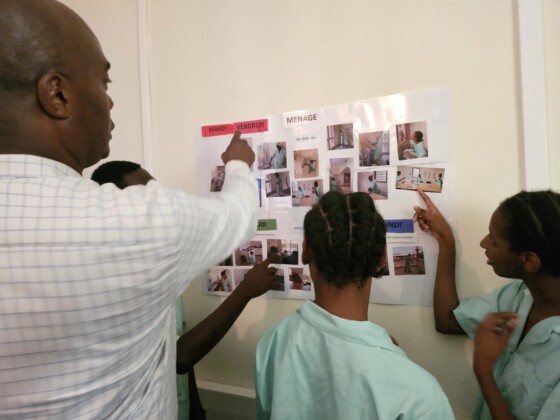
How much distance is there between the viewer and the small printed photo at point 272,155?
1071 millimetres

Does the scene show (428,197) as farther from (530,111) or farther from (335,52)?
(335,52)

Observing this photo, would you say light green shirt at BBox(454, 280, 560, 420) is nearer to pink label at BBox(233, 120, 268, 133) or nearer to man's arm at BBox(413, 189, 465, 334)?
man's arm at BBox(413, 189, 465, 334)

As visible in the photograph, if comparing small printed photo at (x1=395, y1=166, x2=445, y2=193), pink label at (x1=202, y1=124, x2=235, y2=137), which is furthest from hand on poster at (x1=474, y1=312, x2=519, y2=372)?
pink label at (x1=202, y1=124, x2=235, y2=137)

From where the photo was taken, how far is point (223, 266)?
118 centimetres

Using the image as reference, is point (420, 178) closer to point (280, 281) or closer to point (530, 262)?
point (530, 262)

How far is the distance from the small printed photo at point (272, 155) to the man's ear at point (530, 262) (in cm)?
Result: 67

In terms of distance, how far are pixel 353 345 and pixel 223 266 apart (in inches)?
26.3

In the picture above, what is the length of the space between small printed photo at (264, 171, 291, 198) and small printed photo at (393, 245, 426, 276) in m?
0.38

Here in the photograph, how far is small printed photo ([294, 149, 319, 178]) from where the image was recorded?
40.4 inches

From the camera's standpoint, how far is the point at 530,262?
66cm

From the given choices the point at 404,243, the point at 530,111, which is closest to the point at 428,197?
the point at 404,243

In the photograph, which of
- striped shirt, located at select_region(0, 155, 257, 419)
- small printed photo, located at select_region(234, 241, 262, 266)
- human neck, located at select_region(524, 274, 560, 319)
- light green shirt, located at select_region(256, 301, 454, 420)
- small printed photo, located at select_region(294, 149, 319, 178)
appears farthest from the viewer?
small printed photo, located at select_region(234, 241, 262, 266)

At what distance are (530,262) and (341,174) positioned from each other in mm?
509

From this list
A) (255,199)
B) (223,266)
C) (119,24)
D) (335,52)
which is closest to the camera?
(255,199)
